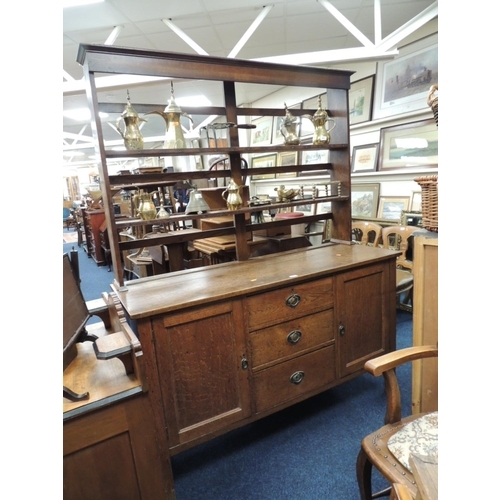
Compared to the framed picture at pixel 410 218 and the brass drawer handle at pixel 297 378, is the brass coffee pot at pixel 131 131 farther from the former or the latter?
the framed picture at pixel 410 218

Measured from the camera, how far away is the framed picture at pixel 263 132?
500cm

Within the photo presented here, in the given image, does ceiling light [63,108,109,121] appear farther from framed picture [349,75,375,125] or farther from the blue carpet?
the blue carpet

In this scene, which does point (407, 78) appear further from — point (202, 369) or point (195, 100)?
point (195, 100)

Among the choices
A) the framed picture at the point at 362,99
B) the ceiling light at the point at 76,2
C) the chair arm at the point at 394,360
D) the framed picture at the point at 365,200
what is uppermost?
the ceiling light at the point at 76,2

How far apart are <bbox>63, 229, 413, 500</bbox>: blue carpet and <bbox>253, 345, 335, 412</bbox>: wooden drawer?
0.80ft

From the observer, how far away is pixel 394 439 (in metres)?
1.01

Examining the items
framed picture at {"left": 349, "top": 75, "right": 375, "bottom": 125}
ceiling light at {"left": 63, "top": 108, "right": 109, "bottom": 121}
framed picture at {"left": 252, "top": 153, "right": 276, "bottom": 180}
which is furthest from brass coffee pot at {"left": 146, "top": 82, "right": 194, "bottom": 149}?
ceiling light at {"left": 63, "top": 108, "right": 109, "bottom": 121}

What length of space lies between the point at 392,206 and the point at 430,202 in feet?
6.45

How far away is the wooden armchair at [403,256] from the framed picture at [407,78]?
113cm

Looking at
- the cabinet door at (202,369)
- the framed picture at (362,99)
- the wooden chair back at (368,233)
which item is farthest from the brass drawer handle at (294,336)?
the framed picture at (362,99)

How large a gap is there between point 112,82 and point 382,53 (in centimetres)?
219

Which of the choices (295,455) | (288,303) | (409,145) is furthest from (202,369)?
(409,145)

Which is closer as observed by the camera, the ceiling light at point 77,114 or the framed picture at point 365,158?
the framed picture at point 365,158
